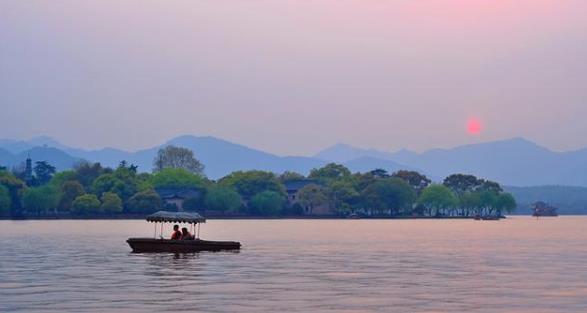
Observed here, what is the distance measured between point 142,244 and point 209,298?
35301 millimetres

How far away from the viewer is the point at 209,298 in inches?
1694

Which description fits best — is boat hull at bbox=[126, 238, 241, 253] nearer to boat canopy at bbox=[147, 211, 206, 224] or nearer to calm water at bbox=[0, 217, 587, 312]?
calm water at bbox=[0, 217, 587, 312]

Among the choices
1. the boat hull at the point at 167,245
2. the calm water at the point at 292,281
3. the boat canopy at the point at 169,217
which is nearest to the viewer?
the calm water at the point at 292,281

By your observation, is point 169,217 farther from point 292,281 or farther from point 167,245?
point 292,281

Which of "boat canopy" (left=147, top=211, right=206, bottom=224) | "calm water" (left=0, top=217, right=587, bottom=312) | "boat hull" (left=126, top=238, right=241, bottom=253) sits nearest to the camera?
"calm water" (left=0, top=217, right=587, bottom=312)

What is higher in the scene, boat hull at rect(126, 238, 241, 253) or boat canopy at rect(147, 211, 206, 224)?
boat canopy at rect(147, 211, 206, 224)

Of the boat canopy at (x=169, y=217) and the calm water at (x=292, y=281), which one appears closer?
the calm water at (x=292, y=281)

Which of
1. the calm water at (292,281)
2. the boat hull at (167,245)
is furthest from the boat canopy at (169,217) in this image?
the calm water at (292,281)

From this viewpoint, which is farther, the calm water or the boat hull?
the boat hull

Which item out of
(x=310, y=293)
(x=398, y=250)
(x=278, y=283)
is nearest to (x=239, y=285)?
(x=278, y=283)

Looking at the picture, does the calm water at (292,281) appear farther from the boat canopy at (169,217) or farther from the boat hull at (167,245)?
the boat canopy at (169,217)

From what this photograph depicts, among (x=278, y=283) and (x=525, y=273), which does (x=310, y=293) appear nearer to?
(x=278, y=283)

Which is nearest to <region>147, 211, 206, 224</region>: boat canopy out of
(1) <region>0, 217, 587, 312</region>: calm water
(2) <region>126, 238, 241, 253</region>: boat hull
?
(2) <region>126, 238, 241, 253</region>: boat hull

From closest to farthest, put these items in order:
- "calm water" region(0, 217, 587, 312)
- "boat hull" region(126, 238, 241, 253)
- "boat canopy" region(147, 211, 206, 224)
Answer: "calm water" region(0, 217, 587, 312)
"boat hull" region(126, 238, 241, 253)
"boat canopy" region(147, 211, 206, 224)
